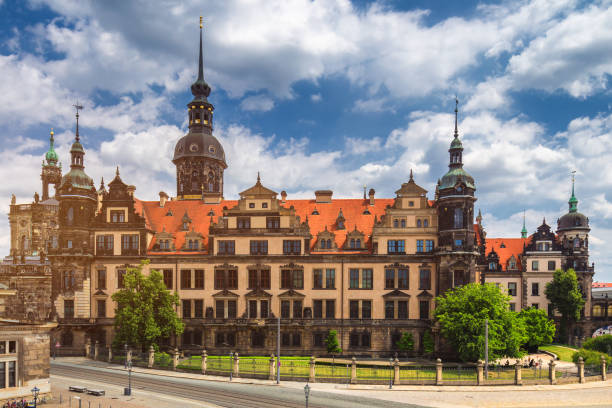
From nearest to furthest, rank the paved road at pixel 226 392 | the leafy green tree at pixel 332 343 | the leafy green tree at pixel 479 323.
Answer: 1. the paved road at pixel 226 392
2. the leafy green tree at pixel 479 323
3. the leafy green tree at pixel 332 343

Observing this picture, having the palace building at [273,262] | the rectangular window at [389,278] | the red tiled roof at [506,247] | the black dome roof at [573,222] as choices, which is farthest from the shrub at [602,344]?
the black dome roof at [573,222]

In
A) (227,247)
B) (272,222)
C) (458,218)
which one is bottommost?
(227,247)

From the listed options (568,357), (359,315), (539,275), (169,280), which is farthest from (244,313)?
(539,275)

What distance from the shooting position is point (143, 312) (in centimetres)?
4800

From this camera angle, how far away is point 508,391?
38.3m

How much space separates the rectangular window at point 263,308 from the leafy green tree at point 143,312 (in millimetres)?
9512

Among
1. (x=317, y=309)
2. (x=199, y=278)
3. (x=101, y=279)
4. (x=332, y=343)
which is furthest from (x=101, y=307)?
(x=332, y=343)

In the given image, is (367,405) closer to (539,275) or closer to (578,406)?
(578,406)

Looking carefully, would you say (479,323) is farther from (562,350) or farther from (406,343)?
(562,350)

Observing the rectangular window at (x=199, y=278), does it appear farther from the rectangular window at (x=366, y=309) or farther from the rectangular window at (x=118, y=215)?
the rectangular window at (x=366, y=309)

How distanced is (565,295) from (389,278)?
33593 mm

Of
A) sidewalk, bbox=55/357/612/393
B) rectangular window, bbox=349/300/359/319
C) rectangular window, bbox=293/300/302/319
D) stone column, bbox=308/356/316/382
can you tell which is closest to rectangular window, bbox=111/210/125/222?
sidewalk, bbox=55/357/612/393

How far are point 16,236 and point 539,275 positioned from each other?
9683 cm

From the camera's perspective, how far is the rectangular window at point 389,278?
54.1m
